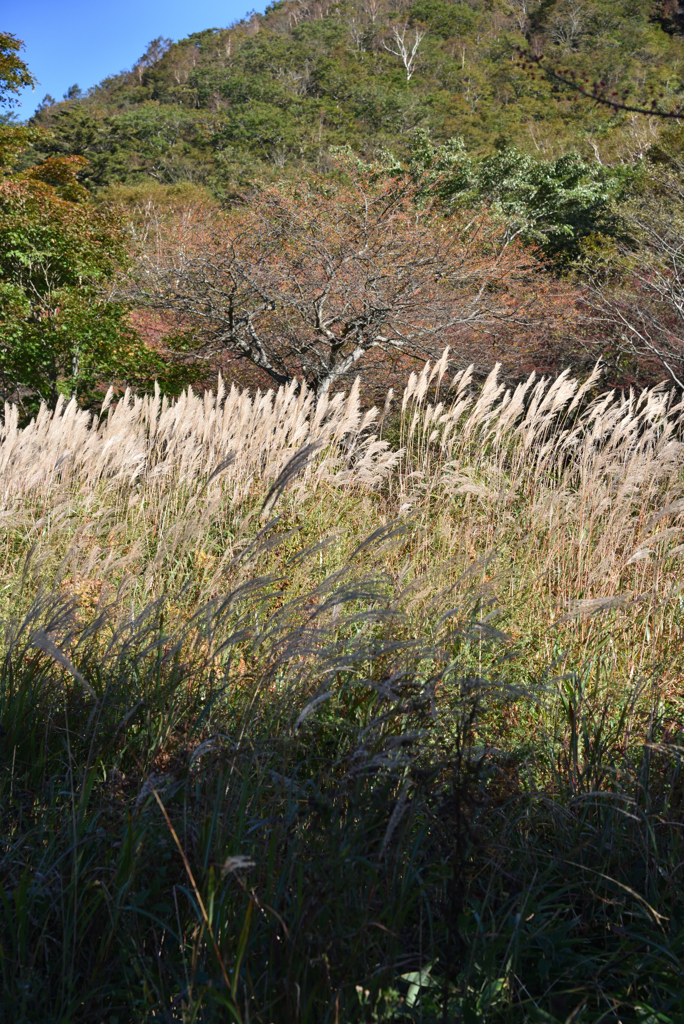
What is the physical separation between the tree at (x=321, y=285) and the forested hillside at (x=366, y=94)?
11.4m

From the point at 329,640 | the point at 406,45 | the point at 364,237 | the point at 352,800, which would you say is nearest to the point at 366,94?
the point at 406,45

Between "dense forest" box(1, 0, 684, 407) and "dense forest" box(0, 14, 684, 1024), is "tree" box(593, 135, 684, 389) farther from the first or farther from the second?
"dense forest" box(0, 14, 684, 1024)

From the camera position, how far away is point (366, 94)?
39.1 metres

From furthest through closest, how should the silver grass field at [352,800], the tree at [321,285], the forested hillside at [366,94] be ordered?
the forested hillside at [366,94] < the tree at [321,285] < the silver grass field at [352,800]

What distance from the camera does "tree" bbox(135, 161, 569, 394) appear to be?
9.94 meters

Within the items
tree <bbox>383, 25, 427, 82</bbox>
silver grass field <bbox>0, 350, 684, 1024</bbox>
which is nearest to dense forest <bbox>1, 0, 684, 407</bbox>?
silver grass field <bbox>0, 350, 684, 1024</bbox>

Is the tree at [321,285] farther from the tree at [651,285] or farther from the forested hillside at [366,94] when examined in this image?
the forested hillside at [366,94]

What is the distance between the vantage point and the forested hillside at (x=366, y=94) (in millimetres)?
31125

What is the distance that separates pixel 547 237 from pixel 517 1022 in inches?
828

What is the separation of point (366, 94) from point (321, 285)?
34499mm

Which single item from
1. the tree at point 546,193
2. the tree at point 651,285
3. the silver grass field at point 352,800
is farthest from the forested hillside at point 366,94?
the silver grass field at point 352,800

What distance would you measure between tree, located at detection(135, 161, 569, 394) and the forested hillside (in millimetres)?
11351

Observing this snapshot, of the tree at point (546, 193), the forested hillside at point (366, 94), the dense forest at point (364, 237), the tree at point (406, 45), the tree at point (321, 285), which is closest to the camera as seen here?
the tree at point (321, 285)

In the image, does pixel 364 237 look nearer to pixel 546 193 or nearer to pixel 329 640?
pixel 329 640
